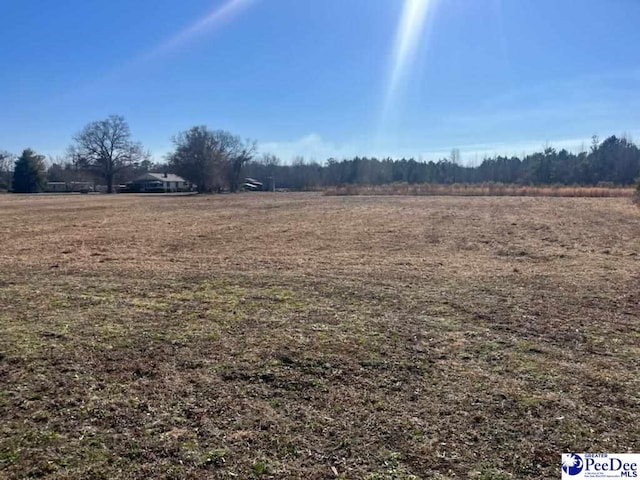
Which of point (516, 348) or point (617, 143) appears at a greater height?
point (617, 143)

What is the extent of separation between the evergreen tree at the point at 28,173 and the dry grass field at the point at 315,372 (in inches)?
3398

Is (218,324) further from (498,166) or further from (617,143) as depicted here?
(498,166)

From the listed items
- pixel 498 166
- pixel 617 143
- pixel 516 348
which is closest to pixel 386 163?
pixel 498 166

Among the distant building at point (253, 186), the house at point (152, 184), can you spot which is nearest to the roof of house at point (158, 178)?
the house at point (152, 184)

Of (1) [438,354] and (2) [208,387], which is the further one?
(1) [438,354]

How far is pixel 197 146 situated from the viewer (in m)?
69.5

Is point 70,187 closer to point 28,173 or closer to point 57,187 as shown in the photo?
point 57,187

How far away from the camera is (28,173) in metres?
78.7

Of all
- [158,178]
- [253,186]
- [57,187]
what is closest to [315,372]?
[158,178]

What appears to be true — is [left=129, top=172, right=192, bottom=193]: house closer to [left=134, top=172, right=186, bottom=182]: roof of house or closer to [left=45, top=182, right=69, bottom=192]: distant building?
[left=134, top=172, right=186, bottom=182]: roof of house

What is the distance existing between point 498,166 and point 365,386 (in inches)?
4746

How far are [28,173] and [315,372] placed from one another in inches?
3666

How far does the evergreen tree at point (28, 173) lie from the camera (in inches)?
3091

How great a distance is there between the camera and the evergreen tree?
78500 mm
